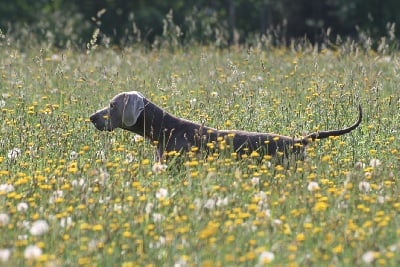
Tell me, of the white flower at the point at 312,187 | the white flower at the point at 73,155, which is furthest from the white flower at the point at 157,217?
the white flower at the point at 73,155

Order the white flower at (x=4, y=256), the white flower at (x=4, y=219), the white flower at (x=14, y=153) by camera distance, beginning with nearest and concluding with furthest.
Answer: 1. the white flower at (x=4, y=256)
2. the white flower at (x=4, y=219)
3. the white flower at (x=14, y=153)

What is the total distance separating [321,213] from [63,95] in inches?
189

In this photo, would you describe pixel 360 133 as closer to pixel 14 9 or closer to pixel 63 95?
pixel 63 95

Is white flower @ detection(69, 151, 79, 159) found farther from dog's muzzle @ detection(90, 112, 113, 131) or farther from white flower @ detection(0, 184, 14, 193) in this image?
white flower @ detection(0, 184, 14, 193)

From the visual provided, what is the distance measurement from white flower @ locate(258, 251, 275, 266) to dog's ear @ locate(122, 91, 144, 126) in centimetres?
294

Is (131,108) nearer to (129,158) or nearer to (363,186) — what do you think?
(129,158)

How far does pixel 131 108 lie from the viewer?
7.20m

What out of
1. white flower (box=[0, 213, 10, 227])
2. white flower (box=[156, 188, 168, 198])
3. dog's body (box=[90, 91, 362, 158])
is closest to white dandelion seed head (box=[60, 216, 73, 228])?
white flower (box=[0, 213, 10, 227])

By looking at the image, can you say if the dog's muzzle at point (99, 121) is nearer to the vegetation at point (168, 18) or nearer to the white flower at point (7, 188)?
the white flower at point (7, 188)

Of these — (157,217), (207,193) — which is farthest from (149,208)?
(207,193)

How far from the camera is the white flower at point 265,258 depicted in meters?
4.32

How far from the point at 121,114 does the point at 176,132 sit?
0.48 m

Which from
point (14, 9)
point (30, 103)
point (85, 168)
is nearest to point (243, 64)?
point (30, 103)

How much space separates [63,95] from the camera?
9430mm
